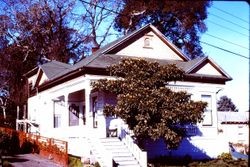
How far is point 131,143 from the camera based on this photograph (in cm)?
2239

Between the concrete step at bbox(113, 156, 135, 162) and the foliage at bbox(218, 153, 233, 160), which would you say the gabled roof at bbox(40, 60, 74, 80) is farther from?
the foliage at bbox(218, 153, 233, 160)

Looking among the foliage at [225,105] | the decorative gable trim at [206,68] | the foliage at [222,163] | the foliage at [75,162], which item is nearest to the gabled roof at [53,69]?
the foliage at [75,162]

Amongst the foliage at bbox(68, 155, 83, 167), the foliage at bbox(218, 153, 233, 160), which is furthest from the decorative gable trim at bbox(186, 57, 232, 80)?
the foliage at bbox(68, 155, 83, 167)

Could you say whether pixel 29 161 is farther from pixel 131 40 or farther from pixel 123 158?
pixel 131 40

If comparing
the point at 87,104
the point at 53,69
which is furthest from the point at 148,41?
the point at 53,69

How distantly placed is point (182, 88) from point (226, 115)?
1160 inches

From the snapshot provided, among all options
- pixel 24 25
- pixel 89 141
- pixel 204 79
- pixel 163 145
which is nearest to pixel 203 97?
pixel 204 79

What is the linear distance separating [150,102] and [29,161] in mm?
8070

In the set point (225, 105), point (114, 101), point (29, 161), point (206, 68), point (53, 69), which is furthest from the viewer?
point (225, 105)

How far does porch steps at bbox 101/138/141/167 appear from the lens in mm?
21203

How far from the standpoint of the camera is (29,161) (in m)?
23.8

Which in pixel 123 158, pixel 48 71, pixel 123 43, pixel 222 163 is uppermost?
pixel 123 43

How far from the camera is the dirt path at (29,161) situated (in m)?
22.4

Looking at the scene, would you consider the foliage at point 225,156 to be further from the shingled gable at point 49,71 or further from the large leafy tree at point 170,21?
the large leafy tree at point 170,21
